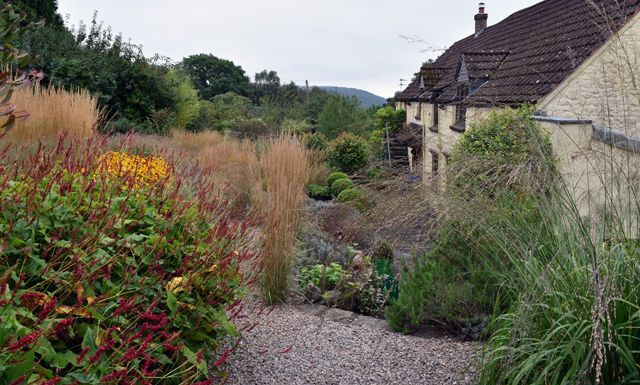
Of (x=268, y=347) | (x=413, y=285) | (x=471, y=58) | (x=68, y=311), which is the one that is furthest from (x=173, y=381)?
(x=471, y=58)

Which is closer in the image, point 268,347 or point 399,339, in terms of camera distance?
point 268,347

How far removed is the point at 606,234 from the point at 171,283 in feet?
7.56

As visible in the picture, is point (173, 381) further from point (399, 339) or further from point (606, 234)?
point (606, 234)

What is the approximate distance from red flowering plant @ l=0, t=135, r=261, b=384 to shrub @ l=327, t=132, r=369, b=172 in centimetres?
1143

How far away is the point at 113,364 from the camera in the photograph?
4.77ft

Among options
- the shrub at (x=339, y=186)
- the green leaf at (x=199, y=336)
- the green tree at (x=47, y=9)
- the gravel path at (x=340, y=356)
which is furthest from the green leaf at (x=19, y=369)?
the green tree at (x=47, y=9)

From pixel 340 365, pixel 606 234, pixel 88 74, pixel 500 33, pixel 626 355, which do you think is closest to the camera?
pixel 626 355

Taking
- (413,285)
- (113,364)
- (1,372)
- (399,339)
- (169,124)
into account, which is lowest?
(399,339)

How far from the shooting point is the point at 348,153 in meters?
13.9

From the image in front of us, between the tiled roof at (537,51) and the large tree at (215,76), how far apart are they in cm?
4500

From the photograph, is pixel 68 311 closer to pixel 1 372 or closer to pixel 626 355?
pixel 1 372

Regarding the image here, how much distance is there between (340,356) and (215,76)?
5894cm

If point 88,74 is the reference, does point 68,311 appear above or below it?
below

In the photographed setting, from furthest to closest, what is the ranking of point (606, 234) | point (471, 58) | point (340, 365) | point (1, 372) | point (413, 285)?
1. point (471, 58)
2. point (413, 285)
3. point (340, 365)
4. point (606, 234)
5. point (1, 372)
